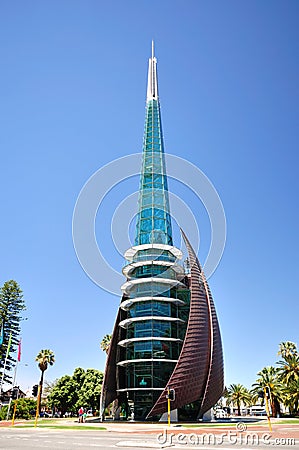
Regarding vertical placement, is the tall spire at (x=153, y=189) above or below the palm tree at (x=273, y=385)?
above

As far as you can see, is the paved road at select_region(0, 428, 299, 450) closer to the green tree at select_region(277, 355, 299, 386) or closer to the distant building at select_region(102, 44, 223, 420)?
the distant building at select_region(102, 44, 223, 420)

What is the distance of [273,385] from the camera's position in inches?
2159

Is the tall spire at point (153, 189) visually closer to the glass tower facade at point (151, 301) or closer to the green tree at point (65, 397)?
the glass tower facade at point (151, 301)

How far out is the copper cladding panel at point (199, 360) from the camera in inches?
1618

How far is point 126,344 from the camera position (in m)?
49.2

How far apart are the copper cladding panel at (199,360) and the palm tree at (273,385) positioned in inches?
407

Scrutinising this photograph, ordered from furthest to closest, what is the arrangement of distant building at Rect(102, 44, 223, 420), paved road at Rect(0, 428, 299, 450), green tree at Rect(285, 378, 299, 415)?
green tree at Rect(285, 378, 299, 415)
distant building at Rect(102, 44, 223, 420)
paved road at Rect(0, 428, 299, 450)

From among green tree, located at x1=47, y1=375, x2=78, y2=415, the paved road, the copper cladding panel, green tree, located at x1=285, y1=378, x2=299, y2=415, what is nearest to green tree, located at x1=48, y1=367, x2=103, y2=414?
green tree, located at x1=47, y1=375, x2=78, y2=415

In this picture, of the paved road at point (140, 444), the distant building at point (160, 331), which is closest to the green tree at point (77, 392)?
the distant building at point (160, 331)

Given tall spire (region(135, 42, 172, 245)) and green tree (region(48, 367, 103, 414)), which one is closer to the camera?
tall spire (region(135, 42, 172, 245))

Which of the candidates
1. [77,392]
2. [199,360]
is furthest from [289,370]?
[77,392]

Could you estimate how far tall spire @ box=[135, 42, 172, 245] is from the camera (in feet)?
179

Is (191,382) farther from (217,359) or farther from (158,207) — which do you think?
(158,207)

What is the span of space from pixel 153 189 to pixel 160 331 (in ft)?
69.8
